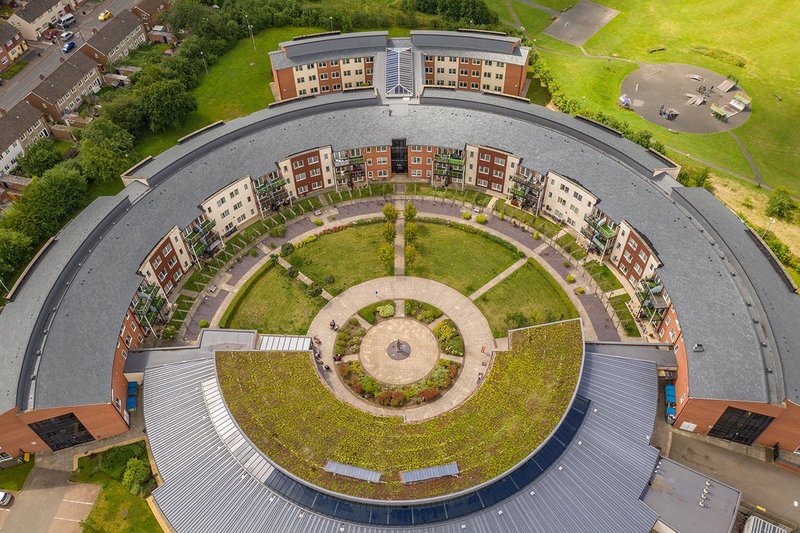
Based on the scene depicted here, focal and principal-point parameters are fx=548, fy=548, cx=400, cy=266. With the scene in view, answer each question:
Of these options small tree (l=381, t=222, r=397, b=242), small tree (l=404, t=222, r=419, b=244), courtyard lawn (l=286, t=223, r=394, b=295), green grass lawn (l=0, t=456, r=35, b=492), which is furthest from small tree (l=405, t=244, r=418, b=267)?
green grass lawn (l=0, t=456, r=35, b=492)

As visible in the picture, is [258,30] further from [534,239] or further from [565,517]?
[565,517]

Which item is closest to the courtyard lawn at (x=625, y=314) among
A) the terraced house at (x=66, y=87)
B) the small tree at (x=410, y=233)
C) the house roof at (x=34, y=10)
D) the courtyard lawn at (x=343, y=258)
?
the small tree at (x=410, y=233)

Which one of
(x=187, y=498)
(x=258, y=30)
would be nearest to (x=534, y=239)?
(x=187, y=498)

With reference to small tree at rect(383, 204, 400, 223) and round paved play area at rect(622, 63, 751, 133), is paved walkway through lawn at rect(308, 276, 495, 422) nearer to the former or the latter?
small tree at rect(383, 204, 400, 223)

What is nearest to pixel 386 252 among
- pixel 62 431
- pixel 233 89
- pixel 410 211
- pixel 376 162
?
pixel 410 211

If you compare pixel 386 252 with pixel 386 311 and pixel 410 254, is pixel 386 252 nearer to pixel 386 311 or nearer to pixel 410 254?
pixel 410 254
